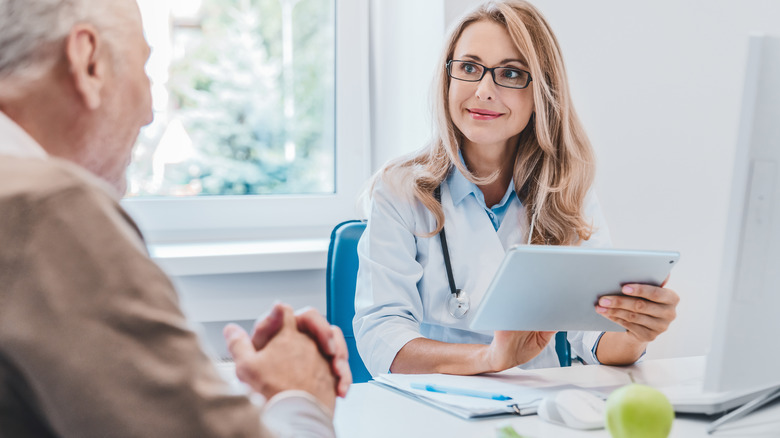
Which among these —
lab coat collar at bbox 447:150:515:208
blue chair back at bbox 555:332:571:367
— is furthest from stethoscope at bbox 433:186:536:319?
blue chair back at bbox 555:332:571:367

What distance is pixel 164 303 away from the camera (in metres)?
0.56

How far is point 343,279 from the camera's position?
5.44 ft

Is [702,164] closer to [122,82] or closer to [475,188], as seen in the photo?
[475,188]

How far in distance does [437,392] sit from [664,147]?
163cm

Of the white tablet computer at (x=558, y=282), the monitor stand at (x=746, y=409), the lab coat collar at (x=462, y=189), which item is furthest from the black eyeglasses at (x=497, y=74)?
the monitor stand at (x=746, y=409)

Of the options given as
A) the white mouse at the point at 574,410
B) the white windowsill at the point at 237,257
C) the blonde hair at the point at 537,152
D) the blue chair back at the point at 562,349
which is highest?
the blonde hair at the point at 537,152

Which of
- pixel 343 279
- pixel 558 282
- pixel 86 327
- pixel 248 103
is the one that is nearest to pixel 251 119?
pixel 248 103

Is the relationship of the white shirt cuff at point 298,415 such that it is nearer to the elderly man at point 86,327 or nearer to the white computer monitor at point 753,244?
the elderly man at point 86,327

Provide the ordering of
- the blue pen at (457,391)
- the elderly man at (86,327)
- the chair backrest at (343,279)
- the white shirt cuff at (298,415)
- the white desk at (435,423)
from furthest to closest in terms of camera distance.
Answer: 1. the chair backrest at (343,279)
2. the blue pen at (457,391)
3. the white desk at (435,423)
4. the white shirt cuff at (298,415)
5. the elderly man at (86,327)

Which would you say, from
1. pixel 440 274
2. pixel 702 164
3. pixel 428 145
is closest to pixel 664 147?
pixel 702 164

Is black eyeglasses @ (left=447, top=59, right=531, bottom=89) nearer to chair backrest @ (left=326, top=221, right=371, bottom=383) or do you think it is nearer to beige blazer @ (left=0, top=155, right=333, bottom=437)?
chair backrest @ (left=326, top=221, right=371, bottom=383)

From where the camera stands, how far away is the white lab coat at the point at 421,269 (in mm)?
1544

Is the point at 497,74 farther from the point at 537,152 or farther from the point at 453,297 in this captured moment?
the point at 453,297

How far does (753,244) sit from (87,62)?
0.77 metres
